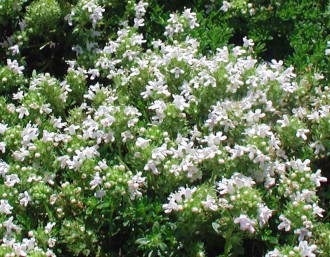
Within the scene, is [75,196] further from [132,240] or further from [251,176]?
[251,176]

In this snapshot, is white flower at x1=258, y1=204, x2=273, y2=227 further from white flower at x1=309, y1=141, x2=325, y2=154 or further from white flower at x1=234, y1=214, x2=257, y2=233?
white flower at x1=309, y1=141, x2=325, y2=154

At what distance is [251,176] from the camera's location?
333 centimetres

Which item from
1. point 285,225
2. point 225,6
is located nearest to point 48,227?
point 285,225

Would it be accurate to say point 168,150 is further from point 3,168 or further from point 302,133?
point 3,168

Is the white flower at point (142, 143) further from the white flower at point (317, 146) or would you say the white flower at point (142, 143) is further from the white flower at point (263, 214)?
the white flower at point (317, 146)

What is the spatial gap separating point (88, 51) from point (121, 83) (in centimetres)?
51

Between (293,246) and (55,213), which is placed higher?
(55,213)

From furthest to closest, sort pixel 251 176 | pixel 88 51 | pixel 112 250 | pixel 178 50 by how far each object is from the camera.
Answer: pixel 88 51, pixel 178 50, pixel 112 250, pixel 251 176

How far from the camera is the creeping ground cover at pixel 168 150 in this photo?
3.24 metres

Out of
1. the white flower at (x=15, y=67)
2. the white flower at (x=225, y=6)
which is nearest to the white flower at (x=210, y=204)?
the white flower at (x=15, y=67)

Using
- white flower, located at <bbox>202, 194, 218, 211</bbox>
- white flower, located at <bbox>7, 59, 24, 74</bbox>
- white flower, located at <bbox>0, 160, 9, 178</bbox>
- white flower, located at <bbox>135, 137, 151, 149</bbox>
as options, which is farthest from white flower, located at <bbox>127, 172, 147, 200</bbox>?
white flower, located at <bbox>7, 59, 24, 74</bbox>

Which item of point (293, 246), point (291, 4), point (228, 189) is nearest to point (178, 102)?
point (228, 189)

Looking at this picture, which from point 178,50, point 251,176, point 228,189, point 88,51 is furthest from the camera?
point 88,51

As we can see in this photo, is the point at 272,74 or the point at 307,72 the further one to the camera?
the point at 307,72
